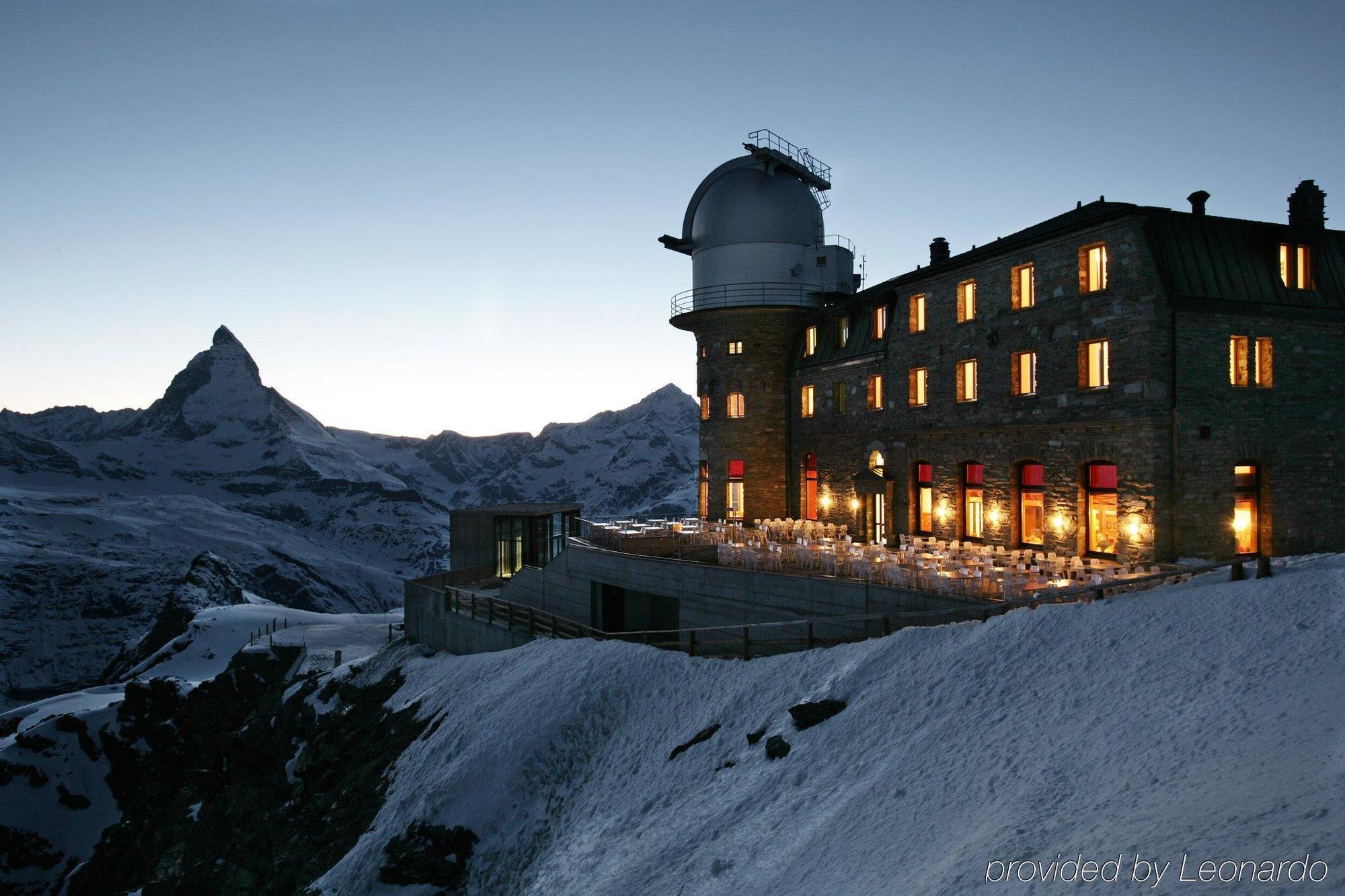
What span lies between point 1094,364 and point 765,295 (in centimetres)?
1727

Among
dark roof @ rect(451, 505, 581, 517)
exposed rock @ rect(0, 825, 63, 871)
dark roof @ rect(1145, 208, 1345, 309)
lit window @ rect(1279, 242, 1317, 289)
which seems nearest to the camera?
dark roof @ rect(1145, 208, 1345, 309)

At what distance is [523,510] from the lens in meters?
39.3

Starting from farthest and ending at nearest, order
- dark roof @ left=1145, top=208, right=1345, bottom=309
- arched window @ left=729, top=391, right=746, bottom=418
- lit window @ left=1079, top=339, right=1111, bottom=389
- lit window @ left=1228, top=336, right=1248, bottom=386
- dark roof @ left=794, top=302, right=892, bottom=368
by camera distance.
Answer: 1. arched window @ left=729, top=391, right=746, bottom=418
2. dark roof @ left=794, top=302, right=892, bottom=368
3. lit window @ left=1079, top=339, right=1111, bottom=389
4. lit window @ left=1228, top=336, right=1248, bottom=386
5. dark roof @ left=1145, top=208, right=1345, bottom=309

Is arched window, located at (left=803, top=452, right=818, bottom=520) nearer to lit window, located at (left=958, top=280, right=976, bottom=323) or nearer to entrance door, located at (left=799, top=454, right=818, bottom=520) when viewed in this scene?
entrance door, located at (left=799, top=454, right=818, bottom=520)

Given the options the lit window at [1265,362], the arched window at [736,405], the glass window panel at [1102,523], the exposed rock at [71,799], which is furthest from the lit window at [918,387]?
the exposed rock at [71,799]

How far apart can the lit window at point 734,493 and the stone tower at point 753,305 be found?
4cm

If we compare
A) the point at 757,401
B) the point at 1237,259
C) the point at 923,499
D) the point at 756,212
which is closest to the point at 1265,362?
the point at 1237,259

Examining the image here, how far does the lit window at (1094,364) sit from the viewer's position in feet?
66.6

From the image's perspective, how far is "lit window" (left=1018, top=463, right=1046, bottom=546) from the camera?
22.5 m

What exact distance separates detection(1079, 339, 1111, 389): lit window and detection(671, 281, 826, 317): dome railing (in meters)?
16.0

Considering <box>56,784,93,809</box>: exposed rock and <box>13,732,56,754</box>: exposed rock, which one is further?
<box>13,732,56,754</box>: exposed rock

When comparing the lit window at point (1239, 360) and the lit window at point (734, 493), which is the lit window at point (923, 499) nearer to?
the lit window at point (1239, 360)

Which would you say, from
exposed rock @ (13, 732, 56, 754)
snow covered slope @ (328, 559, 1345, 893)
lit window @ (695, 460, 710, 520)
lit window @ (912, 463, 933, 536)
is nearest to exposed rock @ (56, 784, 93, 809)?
exposed rock @ (13, 732, 56, 754)

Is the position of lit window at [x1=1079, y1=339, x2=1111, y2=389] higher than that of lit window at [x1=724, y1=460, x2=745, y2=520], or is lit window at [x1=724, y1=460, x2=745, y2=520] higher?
lit window at [x1=1079, y1=339, x2=1111, y2=389]
